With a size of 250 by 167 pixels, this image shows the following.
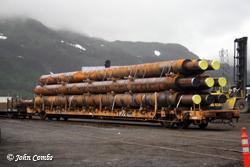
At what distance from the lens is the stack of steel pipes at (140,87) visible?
21.8 metres

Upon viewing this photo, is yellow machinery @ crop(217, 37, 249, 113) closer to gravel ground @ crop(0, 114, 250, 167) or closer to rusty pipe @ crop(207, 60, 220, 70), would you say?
rusty pipe @ crop(207, 60, 220, 70)

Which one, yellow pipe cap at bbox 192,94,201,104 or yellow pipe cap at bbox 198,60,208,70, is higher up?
yellow pipe cap at bbox 198,60,208,70

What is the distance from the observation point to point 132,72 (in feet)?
85.4

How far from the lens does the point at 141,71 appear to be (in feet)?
82.9

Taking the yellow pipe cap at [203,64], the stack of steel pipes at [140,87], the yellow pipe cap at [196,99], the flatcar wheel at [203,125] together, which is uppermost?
the yellow pipe cap at [203,64]

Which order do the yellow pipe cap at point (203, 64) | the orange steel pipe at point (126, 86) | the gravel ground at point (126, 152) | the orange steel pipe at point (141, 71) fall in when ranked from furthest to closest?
the orange steel pipe at point (126, 86) → the orange steel pipe at point (141, 71) → the yellow pipe cap at point (203, 64) → the gravel ground at point (126, 152)

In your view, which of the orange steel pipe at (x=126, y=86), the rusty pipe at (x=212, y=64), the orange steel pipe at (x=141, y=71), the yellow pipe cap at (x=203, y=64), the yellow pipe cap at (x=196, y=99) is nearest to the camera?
the yellow pipe cap at (x=196, y=99)

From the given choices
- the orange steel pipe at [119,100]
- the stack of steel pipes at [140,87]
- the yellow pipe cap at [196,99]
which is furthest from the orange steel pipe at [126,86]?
the yellow pipe cap at [196,99]

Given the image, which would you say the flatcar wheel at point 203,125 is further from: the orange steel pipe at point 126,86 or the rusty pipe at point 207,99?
the orange steel pipe at point 126,86

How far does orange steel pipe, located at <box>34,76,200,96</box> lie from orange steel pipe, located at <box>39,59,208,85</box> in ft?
1.50

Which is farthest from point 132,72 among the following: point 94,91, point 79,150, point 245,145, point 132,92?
point 245,145

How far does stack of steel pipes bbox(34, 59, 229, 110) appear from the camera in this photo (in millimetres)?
21766

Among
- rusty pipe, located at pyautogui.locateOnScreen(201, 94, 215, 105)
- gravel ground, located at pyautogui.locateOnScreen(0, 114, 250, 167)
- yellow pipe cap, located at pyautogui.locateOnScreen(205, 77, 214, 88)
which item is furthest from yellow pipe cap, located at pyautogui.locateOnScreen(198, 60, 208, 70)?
gravel ground, located at pyautogui.locateOnScreen(0, 114, 250, 167)

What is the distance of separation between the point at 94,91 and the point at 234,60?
14.1 m
